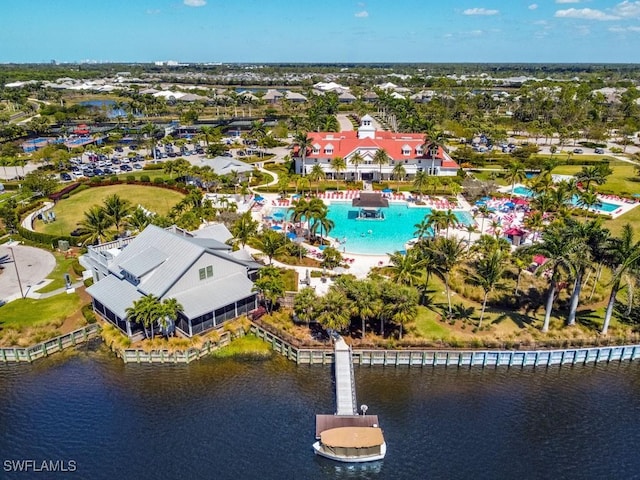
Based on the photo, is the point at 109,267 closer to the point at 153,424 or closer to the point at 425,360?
the point at 153,424

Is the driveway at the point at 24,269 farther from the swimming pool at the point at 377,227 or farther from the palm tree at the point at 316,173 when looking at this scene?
the palm tree at the point at 316,173

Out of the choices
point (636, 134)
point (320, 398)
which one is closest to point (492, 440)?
point (320, 398)

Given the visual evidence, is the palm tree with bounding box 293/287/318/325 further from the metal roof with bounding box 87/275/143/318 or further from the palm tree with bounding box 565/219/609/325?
the palm tree with bounding box 565/219/609/325

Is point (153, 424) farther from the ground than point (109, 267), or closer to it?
closer to it

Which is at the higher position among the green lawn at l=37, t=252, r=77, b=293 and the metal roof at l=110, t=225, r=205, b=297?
the metal roof at l=110, t=225, r=205, b=297

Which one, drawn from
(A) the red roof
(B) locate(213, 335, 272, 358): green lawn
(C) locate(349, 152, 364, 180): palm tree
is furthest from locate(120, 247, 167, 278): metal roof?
(A) the red roof

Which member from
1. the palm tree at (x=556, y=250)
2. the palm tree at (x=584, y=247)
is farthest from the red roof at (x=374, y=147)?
the palm tree at (x=556, y=250)

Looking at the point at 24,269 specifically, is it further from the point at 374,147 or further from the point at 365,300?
the point at 374,147
